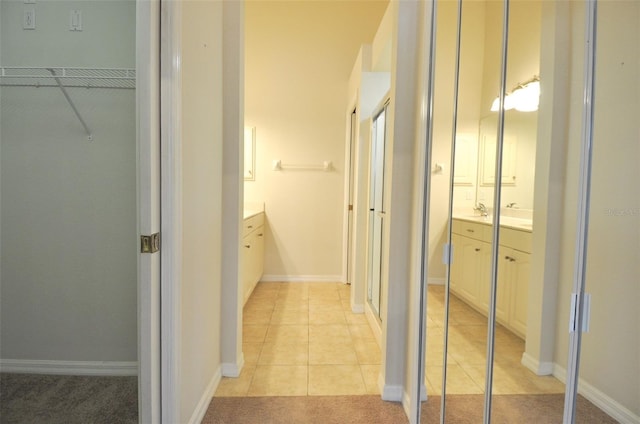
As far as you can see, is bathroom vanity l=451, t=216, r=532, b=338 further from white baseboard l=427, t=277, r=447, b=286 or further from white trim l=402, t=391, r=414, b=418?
white trim l=402, t=391, r=414, b=418

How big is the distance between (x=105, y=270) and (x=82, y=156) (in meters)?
0.69

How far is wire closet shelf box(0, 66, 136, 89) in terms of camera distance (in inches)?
64.2

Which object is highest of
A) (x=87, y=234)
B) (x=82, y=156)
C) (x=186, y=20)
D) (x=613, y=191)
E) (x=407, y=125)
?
(x=186, y=20)

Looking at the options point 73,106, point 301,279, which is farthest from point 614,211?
point 301,279

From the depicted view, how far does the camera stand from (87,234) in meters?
1.75

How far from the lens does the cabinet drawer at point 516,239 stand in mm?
862

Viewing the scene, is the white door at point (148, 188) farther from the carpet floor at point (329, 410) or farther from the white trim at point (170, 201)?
the carpet floor at point (329, 410)

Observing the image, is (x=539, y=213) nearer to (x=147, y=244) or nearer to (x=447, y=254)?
(x=447, y=254)

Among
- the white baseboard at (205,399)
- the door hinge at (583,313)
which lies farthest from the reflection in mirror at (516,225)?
the white baseboard at (205,399)

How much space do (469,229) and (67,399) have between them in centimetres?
218

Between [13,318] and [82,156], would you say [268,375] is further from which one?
[82,156]

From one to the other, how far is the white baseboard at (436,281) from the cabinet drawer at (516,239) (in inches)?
15.9

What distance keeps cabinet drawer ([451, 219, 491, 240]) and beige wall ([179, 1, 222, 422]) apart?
116 centimetres

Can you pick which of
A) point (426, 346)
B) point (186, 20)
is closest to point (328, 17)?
point (186, 20)
